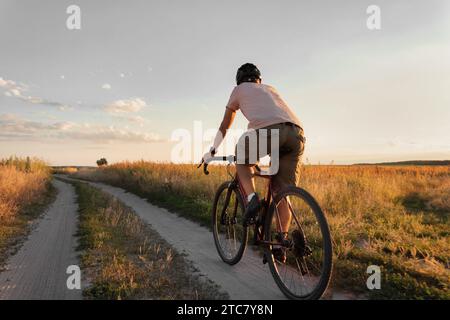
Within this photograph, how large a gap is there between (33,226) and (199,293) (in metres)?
6.93

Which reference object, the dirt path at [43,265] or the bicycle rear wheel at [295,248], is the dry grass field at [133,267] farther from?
the bicycle rear wheel at [295,248]

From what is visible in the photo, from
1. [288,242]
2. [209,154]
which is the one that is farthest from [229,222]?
[288,242]

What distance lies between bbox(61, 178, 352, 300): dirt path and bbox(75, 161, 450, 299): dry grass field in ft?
2.57

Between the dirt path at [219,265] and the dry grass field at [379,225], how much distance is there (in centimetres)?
78

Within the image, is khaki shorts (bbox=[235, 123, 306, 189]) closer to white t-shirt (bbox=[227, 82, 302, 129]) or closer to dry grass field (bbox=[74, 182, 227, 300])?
white t-shirt (bbox=[227, 82, 302, 129])

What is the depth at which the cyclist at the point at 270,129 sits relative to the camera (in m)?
4.21

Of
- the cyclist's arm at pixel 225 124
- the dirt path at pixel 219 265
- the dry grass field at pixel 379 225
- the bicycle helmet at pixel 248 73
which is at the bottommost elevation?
the dirt path at pixel 219 265

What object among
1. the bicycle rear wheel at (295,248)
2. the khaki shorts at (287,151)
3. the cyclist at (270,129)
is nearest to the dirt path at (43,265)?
the bicycle rear wheel at (295,248)

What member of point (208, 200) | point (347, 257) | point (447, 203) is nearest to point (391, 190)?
point (447, 203)

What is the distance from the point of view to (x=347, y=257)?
214 inches

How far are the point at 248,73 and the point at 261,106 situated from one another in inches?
27.2

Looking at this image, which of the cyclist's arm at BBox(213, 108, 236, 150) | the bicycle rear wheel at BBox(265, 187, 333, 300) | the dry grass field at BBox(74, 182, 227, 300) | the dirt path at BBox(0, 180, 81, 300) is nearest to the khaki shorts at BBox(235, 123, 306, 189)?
the bicycle rear wheel at BBox(265, 187, 333, 300)

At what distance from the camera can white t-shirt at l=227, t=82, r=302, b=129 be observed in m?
4.25
